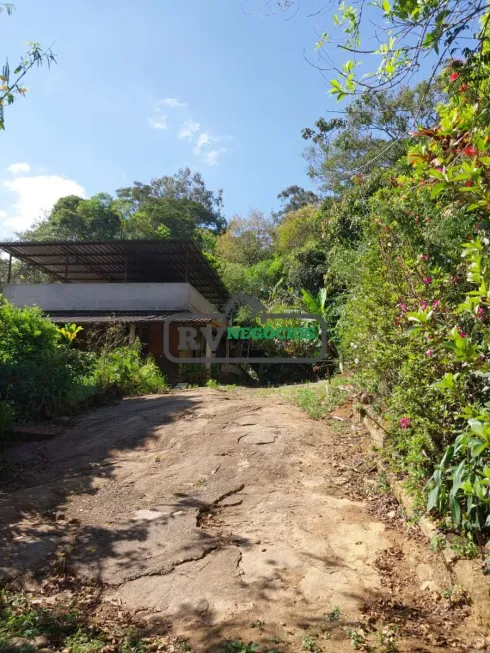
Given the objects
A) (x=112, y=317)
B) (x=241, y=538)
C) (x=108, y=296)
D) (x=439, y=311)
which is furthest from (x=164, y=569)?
(x=108, y=296)

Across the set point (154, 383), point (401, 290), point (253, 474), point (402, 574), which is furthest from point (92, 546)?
point (154, 383)

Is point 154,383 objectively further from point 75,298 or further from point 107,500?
point 75,298

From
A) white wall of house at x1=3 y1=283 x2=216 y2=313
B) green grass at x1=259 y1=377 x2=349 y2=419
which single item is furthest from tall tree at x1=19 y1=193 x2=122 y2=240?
green grass at x1=259 y1=377 x2=349 y2=419

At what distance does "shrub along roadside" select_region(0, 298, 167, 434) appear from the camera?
27.2 ft

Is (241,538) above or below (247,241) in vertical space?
below

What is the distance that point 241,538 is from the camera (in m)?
3.90

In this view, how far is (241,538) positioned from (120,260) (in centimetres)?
1581

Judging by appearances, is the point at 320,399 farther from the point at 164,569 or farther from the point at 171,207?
the point at 171,207

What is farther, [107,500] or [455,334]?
[107,500]

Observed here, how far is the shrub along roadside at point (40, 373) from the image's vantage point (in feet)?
A: 27.2

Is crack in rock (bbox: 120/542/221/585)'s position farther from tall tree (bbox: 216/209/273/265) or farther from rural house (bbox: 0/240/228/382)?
tall tree (bbox: 216/209/273/265)

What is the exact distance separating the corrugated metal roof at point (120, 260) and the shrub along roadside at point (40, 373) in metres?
6.59

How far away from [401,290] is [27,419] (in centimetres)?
661

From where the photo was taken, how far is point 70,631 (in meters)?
2.81
